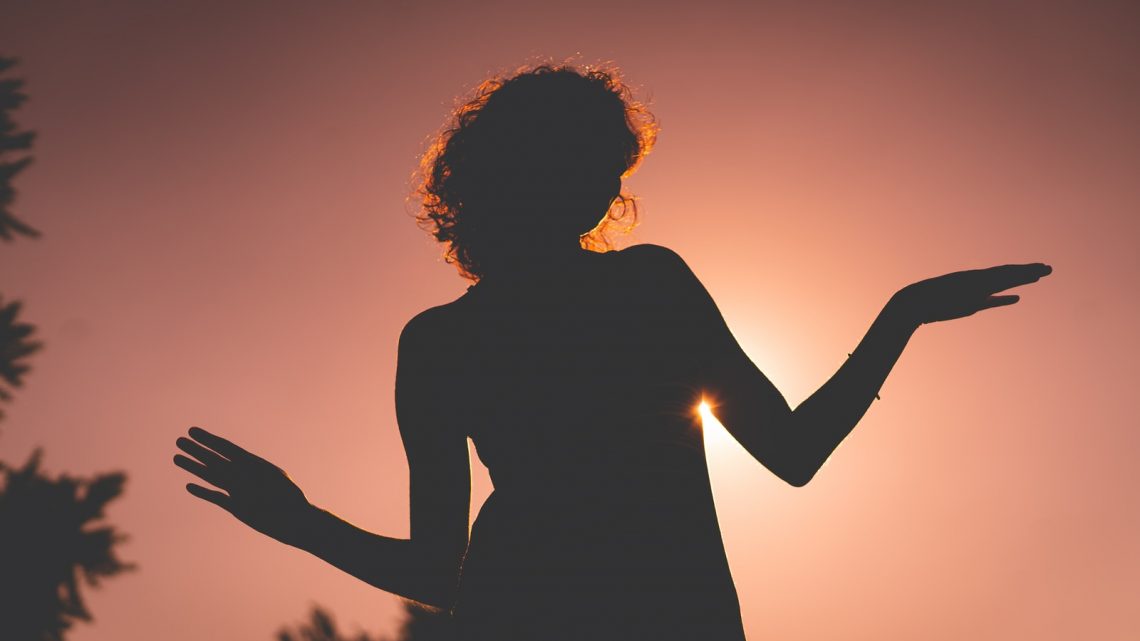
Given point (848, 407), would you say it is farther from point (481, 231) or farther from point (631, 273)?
point (481, 231)

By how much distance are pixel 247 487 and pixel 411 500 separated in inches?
13.5

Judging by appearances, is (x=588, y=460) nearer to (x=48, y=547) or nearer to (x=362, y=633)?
(x=48, y=547)

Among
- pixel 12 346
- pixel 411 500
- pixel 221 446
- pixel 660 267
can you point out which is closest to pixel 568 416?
pixel 660 267

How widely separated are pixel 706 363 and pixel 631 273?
0.77 feet

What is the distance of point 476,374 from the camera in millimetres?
1405

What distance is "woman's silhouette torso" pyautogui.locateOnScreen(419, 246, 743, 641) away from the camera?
1.11 metres

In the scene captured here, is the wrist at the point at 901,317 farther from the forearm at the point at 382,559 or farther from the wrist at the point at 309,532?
the wrist at the point at 309,532

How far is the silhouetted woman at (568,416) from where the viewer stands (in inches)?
44.7

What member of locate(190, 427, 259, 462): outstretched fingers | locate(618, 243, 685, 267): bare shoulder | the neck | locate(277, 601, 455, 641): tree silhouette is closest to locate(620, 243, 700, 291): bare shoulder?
locate(618, 243, 685, 267): bare shoulder

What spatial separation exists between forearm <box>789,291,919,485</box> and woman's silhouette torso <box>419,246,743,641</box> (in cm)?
20

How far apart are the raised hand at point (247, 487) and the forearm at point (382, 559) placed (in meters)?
0.03

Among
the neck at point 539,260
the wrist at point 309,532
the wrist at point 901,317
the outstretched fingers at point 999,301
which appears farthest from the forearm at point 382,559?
the outstretched fingers at point 999,301

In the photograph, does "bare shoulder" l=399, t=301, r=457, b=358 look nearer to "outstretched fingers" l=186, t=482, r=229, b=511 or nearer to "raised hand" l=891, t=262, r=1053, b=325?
"outstretched fingers" l=186, t=482, r=229, b=511

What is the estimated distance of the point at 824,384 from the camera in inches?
50.4
